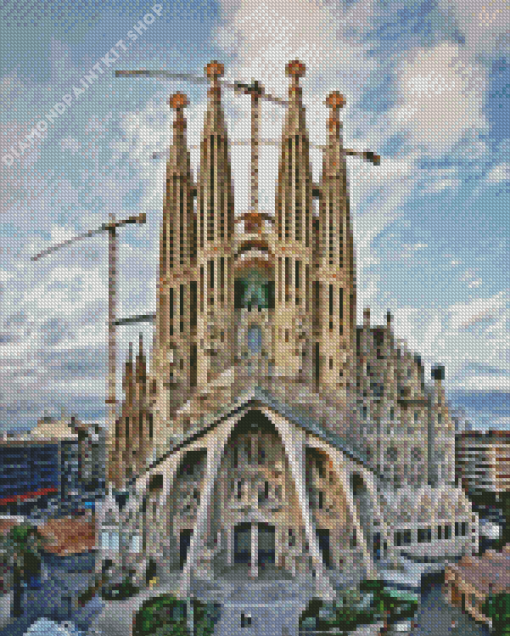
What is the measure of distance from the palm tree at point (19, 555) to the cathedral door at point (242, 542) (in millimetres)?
17676

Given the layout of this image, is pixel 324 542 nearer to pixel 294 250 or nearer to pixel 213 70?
pixel 294 250

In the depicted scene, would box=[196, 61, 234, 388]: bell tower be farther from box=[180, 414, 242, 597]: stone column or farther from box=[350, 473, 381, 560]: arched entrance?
box=[350, 473, 381, 560]: arched entrance

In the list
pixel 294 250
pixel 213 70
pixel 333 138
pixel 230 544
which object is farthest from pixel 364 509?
pixel 213 70

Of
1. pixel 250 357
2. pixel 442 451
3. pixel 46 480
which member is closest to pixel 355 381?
pixel 250 357

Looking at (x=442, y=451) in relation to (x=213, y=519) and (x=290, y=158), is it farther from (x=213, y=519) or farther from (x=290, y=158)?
(x=290, y=158)

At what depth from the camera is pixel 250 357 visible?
2431 inches

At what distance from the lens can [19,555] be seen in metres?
43.9

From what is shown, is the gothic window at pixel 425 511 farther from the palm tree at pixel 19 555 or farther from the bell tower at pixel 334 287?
the palm tree at pixel 19 555

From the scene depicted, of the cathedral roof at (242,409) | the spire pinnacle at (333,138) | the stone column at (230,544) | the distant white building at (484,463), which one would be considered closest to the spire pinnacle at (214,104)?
the spire pinnacle at (333,138)

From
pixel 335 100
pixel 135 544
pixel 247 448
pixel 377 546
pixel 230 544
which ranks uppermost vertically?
pixel 335 100

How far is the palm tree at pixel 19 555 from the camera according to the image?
143 feet

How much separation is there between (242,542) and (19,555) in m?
19.8

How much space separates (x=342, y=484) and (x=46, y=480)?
58327 millimetres

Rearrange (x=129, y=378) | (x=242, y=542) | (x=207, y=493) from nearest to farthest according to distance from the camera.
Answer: (x=207, y=493)
(x=242, y=542)
(x=129, y=378)
